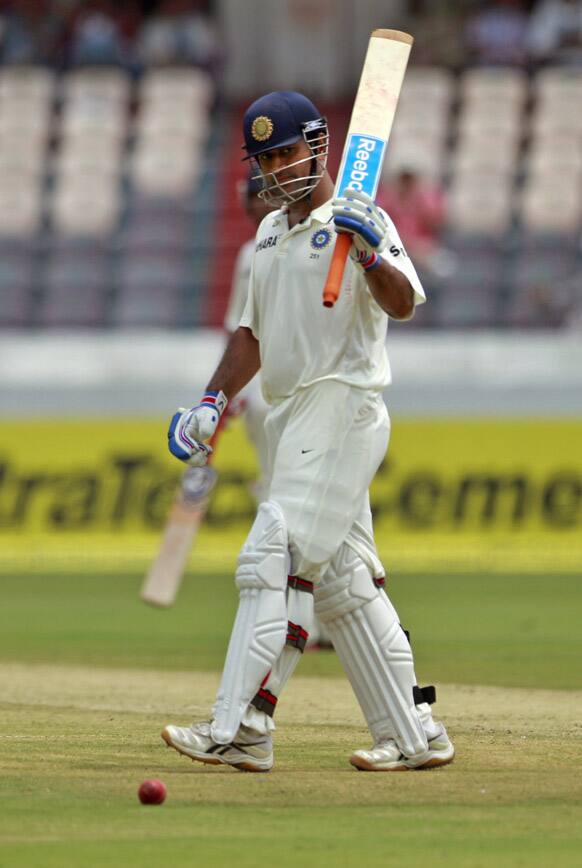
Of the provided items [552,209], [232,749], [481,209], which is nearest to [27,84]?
[481,209]

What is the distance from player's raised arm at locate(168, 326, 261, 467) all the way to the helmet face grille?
421mm

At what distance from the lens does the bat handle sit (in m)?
4.93

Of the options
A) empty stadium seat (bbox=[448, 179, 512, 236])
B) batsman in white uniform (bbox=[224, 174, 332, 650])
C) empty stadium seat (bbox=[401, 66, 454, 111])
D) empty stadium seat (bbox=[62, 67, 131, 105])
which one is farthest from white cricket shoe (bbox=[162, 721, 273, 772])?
empty stadium seat (bbox=[62, 67, 131, 105])

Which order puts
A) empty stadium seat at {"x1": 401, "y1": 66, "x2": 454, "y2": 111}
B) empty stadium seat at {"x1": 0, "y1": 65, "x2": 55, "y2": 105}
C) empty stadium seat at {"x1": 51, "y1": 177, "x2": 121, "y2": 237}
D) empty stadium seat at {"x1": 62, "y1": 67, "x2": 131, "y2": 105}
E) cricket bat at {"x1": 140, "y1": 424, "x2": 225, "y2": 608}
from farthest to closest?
empty stadium seat at {"x1": 0, "y1": 65, "x2": 55, "y2": 105}, empty stadium seat at {"x1": 62, "y1": 67, "x2": 131, "y2": 105}, empty stadium seat at {"x1": 401, "y1": 66, "x2": 454, "y2": 111}, empty stadium seat at {"x1": 51, "y1": 177, "x2": 121, "y2": 237}, cricket bat at {"x1": 140, "y1": 424, "x2": 225, "y2": 608}

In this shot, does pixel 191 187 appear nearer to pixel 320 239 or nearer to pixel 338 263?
pixel 320 239

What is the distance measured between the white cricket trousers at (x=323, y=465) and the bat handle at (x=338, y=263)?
353mm

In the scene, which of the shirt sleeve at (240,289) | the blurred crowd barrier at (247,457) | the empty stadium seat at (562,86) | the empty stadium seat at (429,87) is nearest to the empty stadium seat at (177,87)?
the empty stadium seat at (429,87)

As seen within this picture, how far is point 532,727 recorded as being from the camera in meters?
6.15

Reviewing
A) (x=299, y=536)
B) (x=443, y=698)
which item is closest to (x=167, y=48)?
(x=443, y=698)

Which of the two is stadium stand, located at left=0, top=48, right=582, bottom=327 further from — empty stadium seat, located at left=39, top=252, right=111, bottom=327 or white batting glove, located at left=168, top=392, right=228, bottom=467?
white batting glove, located at left=168, top=392, right=228, bottom=467

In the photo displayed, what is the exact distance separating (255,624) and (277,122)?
4.72ft

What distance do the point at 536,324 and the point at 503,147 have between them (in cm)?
323

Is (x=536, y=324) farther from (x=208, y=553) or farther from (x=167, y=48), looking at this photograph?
(x=167, y=48)

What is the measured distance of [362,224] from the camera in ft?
16.0
